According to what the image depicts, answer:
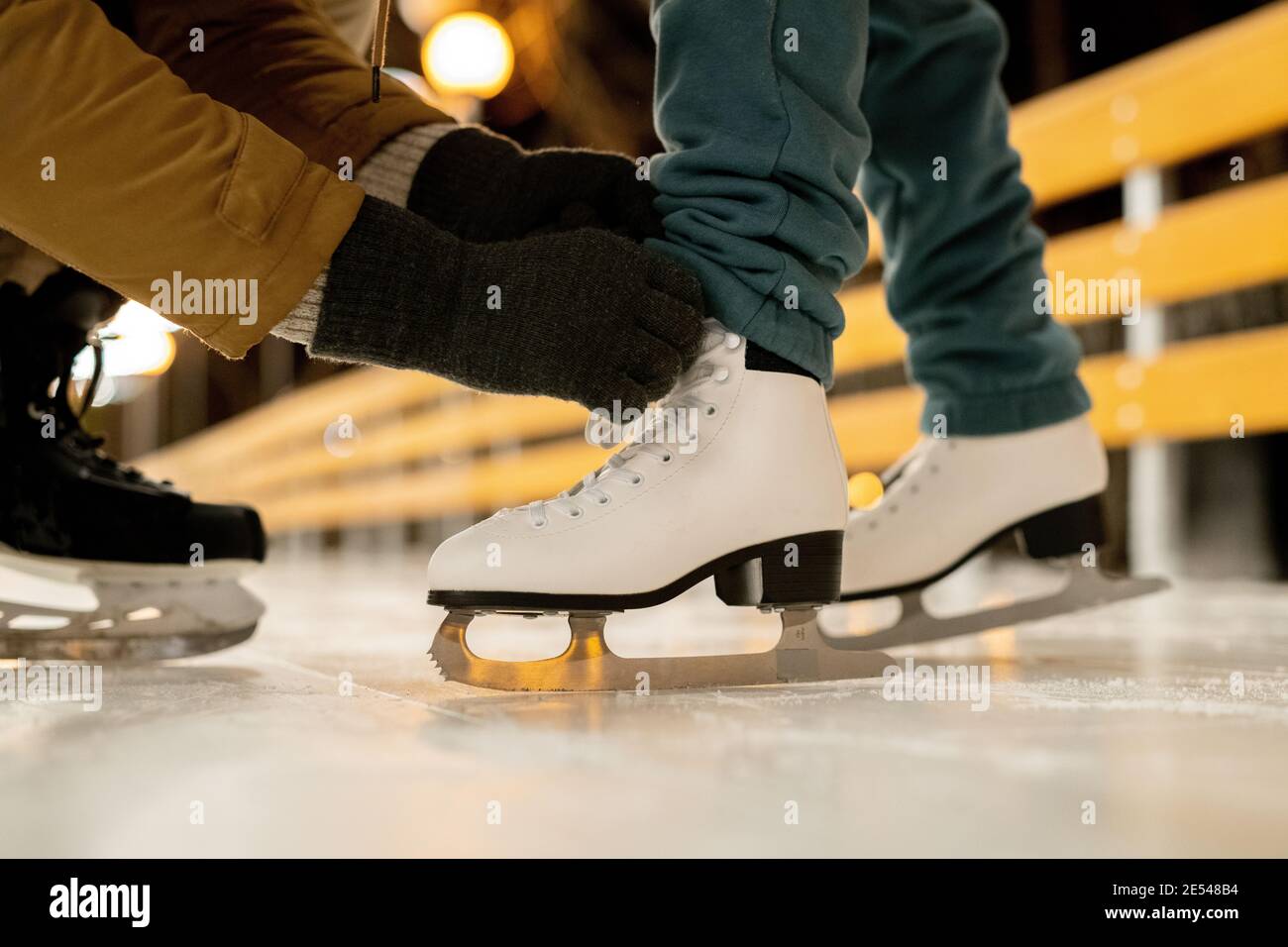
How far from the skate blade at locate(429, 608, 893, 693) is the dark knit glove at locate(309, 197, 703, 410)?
17 centimetres

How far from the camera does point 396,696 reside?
67cm

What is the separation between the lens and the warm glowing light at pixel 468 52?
379 cm

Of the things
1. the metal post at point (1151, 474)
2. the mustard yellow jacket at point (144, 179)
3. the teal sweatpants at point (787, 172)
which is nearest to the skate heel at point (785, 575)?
the teal sweatpants at point (787, 172)

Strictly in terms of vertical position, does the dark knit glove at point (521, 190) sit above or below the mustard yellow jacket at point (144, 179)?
above

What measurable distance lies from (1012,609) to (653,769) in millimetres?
610

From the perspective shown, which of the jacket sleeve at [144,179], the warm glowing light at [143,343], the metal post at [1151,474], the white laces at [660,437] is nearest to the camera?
the jacket sleeve at [144,179]

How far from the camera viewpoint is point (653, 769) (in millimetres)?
437

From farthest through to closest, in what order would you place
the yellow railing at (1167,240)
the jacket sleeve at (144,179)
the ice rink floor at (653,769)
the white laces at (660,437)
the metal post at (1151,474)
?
1. the metal post at (1151,474)
2. the yellow railing at (1167,240)
3. the white laces at (660,437)
4. the jacket sleeve at (144,179)
5. the ice rink floor at (653,769)

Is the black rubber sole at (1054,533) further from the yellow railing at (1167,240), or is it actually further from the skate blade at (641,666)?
the yellow railing at (1167,240)

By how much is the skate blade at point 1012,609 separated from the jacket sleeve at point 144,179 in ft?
1.93

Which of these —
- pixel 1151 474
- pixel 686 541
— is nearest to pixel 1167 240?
pixel 1151 474

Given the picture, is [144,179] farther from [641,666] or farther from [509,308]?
[641,666]

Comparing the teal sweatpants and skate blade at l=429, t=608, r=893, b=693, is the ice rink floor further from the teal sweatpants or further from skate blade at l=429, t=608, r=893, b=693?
the teal sweatpants

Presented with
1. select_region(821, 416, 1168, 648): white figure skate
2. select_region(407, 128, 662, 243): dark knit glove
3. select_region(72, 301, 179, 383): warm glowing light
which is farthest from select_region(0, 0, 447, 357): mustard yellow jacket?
select_region(72, 301, 179, 383): warm glowing light
